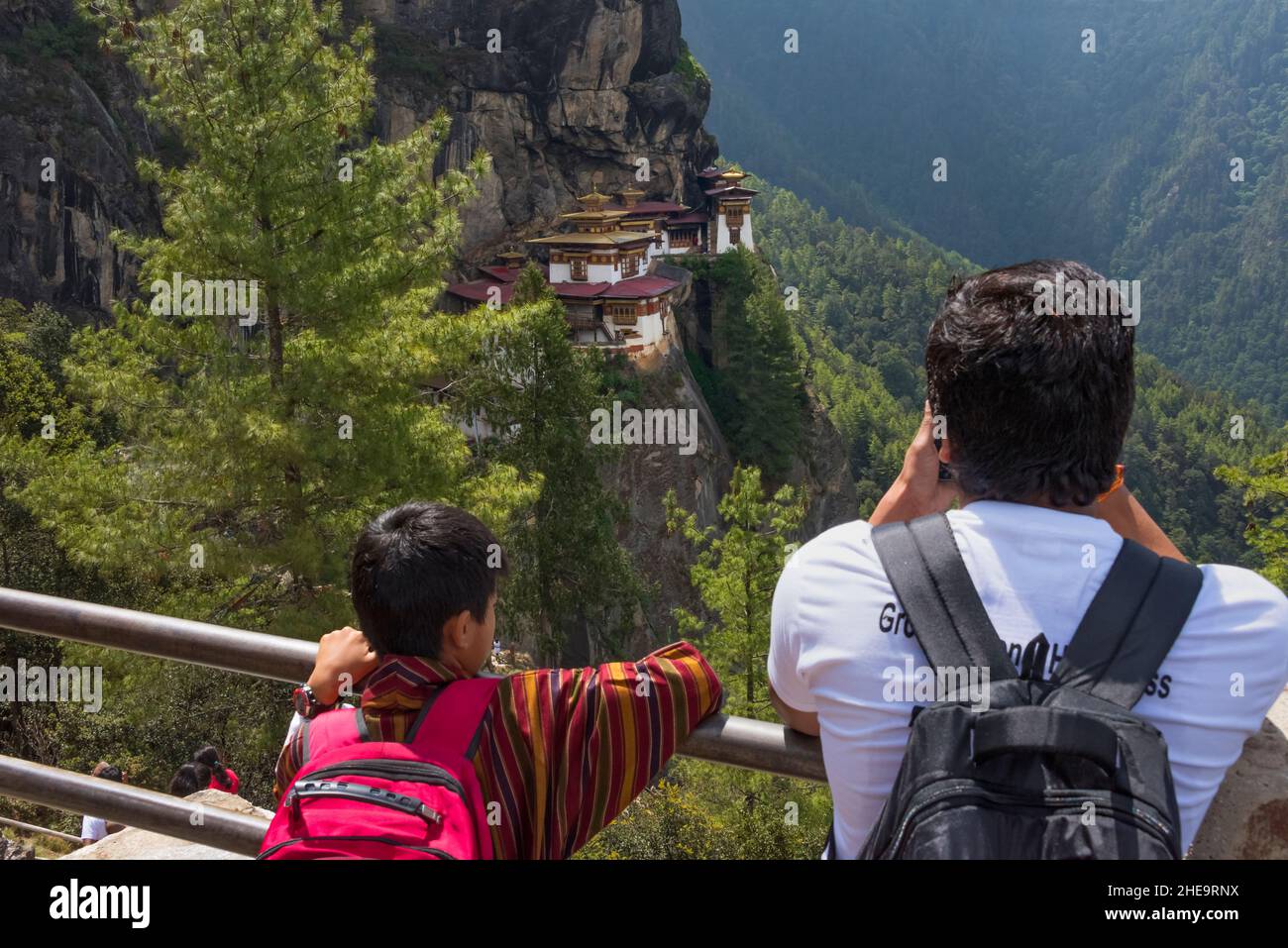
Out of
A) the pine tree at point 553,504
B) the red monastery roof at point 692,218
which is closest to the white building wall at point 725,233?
the red monastery roof at point 692,218

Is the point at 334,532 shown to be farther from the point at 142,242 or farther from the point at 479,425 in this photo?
the point at 479,425

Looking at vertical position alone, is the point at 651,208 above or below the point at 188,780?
above

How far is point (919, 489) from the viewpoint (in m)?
2.06

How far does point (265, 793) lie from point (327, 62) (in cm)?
719

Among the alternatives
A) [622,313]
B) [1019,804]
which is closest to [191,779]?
[1019,804]

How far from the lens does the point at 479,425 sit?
96.1 ft

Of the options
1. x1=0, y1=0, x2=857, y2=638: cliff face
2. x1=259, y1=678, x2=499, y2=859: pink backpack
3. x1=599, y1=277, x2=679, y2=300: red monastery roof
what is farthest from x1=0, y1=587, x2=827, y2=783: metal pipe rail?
x1=599, y1=277, x2=679, y2=300: red monastery roof

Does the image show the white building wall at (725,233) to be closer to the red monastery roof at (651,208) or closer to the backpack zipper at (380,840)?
the red monastery roof at (651,208)

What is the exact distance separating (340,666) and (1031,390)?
131 centimetres

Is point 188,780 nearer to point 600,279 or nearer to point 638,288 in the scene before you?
point 638,288

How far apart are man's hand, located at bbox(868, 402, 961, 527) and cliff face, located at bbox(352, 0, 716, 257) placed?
116 ft

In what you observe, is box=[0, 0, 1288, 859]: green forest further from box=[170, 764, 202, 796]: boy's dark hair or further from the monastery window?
box=[170, 764, 202, 796]: boy's dark hair

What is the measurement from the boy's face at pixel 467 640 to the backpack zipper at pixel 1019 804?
0.85 m

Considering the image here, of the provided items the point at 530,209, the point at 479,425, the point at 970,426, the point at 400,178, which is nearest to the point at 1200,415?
the point at 530,209
